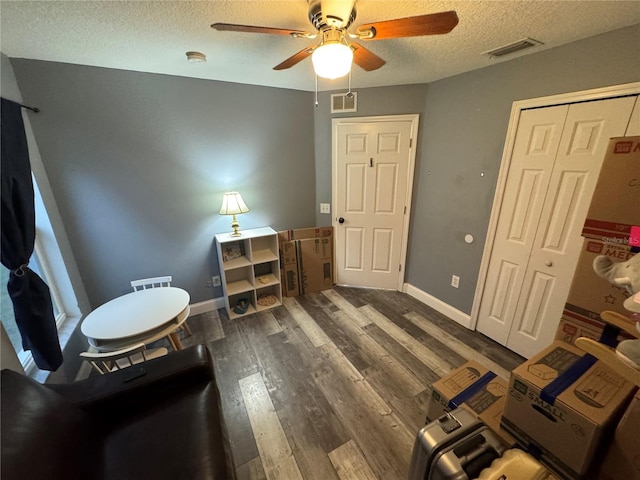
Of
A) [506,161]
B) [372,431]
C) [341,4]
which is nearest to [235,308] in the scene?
[372,431]

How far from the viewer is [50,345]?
1486 mm

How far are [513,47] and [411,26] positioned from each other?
110 centimetres

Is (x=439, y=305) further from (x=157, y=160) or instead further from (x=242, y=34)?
(x=157, y=160)

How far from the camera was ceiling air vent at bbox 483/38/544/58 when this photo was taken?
5.25 feet

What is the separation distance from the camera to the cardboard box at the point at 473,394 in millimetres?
1229

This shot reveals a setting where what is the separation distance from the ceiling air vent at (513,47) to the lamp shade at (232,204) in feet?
7.55

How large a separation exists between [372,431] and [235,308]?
1.81 m

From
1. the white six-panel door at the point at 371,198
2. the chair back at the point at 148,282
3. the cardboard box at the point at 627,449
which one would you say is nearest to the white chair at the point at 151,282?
the chair back at the point at 148,282

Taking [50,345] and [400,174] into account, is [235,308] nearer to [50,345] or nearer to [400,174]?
[50,345]

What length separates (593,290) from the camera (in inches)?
46.1

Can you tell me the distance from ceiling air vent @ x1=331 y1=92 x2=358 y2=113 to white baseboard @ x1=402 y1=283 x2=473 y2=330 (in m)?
2.17

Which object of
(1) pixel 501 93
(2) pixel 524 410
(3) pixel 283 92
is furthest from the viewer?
(3) pixel 283 92

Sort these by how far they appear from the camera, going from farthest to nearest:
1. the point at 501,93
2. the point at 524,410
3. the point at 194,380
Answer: the point at 501,93
the point at 194,380
the point at 524,410

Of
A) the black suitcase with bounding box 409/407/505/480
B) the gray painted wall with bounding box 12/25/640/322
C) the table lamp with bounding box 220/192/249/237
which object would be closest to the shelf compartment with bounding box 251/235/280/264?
the gray painted wall with bounding box 12/25/640/322
